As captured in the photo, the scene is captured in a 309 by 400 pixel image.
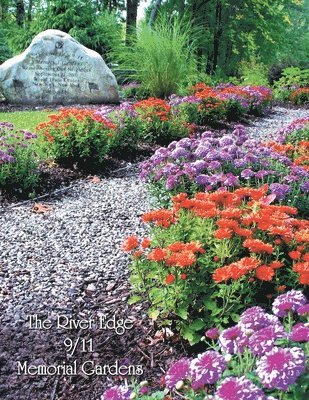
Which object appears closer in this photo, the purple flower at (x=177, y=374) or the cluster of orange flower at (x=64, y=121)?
the purple flower at (x=177, y=374)

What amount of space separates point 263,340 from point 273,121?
29.3 feet

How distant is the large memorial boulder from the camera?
37.2 ft

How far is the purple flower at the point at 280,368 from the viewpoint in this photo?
1.31 metres

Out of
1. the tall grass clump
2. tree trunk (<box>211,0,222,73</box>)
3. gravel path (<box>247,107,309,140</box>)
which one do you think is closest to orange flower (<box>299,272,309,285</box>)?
gravel path (<box>247,107,309,140</box>)

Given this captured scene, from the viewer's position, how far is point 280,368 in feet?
4.37

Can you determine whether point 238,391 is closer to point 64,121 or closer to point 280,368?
point 280,368

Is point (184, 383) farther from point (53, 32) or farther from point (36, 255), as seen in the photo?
point (53, 32)

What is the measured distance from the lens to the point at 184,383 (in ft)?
5.25

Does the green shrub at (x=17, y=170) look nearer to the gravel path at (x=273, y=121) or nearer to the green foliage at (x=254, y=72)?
the gravel path at (x=273, y=121)

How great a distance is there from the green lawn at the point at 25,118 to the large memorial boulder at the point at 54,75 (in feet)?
4.41

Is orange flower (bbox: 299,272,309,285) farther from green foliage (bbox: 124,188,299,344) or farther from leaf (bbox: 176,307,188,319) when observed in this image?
leaf (bbox: 176,307,188,319)

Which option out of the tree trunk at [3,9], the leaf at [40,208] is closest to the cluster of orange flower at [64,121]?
the leaf at [40,208]

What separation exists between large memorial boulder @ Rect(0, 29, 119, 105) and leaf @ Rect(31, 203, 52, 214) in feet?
22.6

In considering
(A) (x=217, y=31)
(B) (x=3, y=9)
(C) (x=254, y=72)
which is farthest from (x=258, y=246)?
(B) (x=3, y=9)
